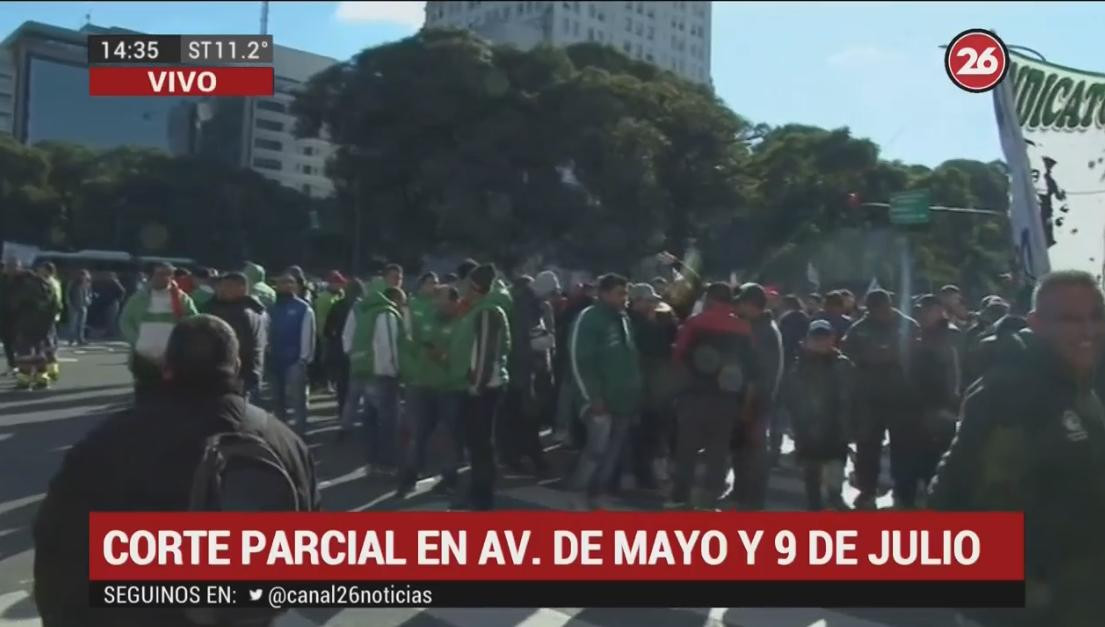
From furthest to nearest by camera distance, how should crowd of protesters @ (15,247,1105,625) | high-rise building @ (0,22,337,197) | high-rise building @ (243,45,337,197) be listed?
high-rise building @ (243,45,337,197) < high-rise building @ (0,22,337,197) < crowd of protesters @ (15,247,1105,625)

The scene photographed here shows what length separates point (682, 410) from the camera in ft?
26.2

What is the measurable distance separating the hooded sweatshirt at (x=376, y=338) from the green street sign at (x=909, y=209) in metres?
4.88

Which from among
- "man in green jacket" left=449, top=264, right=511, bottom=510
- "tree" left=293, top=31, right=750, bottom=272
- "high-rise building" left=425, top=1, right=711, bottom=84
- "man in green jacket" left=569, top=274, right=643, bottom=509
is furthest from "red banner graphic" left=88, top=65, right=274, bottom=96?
"high-rise building" left=425, top=1, right=711, bottom=84

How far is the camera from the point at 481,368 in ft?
26.9

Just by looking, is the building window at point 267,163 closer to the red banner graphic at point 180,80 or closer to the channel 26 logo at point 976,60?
the red banner graphic at point 180,80

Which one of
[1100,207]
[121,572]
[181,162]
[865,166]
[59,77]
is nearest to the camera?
[121,572]

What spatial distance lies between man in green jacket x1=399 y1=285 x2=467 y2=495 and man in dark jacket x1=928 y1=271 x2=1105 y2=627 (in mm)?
5995

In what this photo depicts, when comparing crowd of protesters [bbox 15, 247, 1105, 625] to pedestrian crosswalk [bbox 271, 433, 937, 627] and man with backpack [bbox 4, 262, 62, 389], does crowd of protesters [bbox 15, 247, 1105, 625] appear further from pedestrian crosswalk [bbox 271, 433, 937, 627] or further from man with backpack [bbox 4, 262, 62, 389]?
man with backpack [bbox 4, 262, 62, 389]

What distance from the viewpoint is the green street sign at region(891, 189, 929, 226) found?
11.4m

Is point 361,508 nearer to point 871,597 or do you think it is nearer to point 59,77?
point 59,77

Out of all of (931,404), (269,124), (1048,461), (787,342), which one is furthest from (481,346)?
(269,124)

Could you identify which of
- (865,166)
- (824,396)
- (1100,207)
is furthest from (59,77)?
(865,166)

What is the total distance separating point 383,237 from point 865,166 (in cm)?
1819

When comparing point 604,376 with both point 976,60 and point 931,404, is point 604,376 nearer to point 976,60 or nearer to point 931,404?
point 931,404
